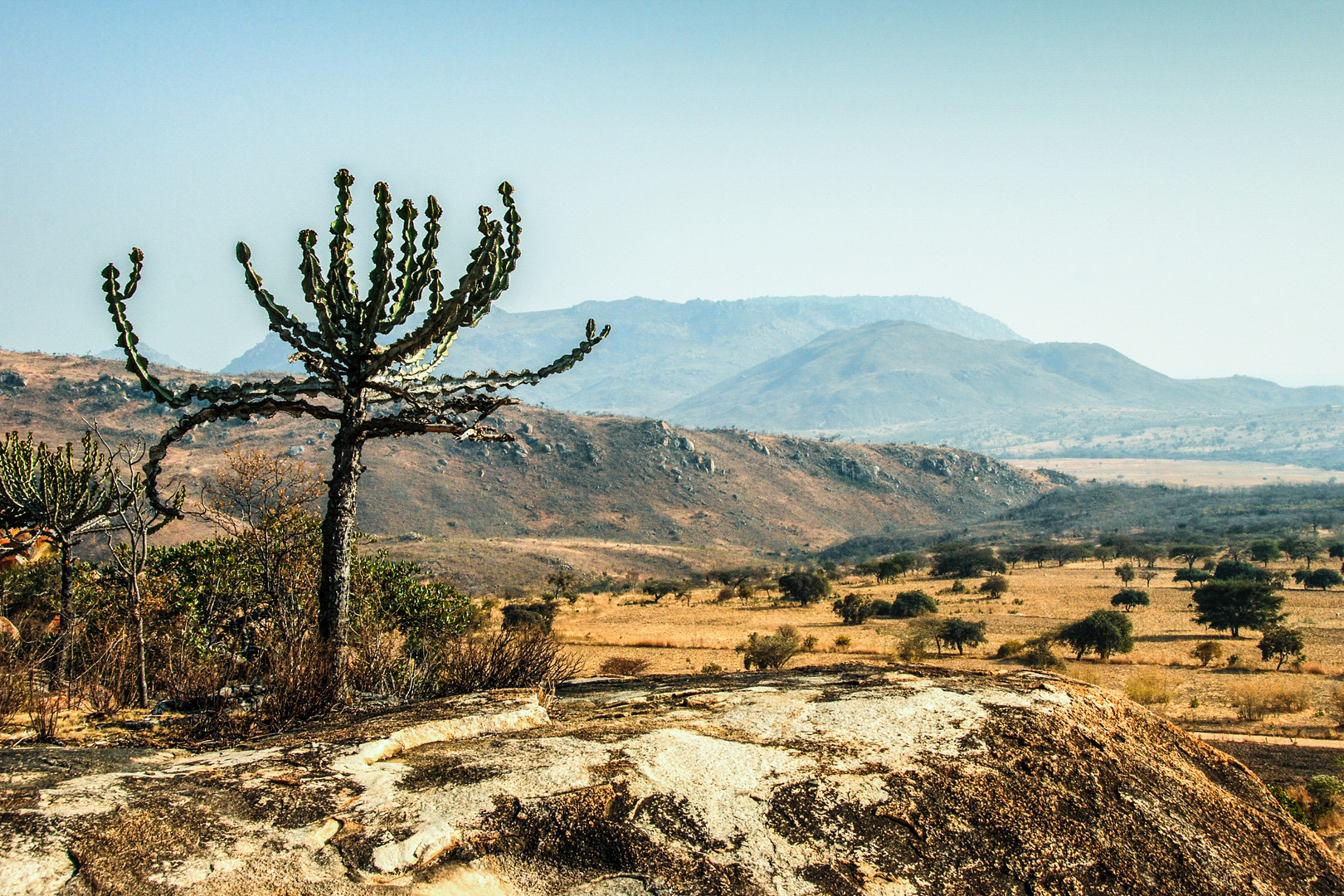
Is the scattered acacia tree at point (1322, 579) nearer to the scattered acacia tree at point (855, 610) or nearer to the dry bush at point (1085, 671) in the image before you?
the scattered acacia tree at point (855, 610)

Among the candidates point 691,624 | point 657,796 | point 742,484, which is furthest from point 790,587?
point 742,484

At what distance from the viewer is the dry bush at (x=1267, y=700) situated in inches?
803

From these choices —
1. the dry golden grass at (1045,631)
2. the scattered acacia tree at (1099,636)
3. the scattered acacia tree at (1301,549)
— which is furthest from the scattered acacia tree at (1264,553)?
the scattered acacia tree at (1099,636)

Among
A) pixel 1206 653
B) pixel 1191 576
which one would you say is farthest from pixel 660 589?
pixel 1191 576


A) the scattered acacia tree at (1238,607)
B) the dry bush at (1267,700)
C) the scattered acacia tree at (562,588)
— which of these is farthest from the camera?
the scattered acacia tree at (562,588)

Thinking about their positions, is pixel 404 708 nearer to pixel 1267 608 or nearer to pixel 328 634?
pixel 328 634

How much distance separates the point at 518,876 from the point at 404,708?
2.66 metres

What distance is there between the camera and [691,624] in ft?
126

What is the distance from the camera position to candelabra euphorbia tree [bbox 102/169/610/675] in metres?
7.80

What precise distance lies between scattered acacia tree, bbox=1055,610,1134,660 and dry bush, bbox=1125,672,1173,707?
288 cm

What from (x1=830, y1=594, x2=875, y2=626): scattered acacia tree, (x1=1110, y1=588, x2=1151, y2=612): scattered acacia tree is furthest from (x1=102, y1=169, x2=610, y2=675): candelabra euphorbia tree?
(x1=1110, y1=588, x2=1151, y2=612): scattered acacia tree

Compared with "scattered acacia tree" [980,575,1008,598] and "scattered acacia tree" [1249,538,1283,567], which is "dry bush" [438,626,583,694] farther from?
"scattered acacia tree" [1249,538,1283,567]

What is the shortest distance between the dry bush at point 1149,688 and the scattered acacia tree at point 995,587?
21.3 m

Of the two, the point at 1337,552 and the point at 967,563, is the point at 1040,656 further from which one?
the point at 1337,552
